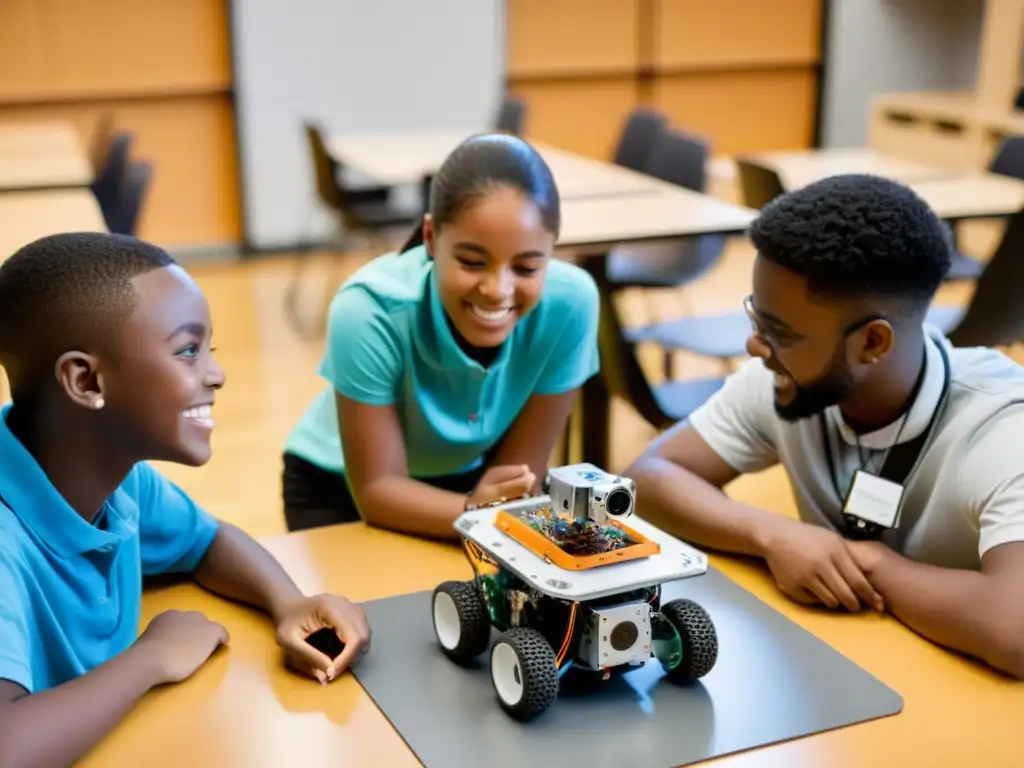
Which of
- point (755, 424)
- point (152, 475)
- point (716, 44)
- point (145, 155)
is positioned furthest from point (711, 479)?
point (716, 44)

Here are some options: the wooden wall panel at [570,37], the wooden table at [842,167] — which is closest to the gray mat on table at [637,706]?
the wooden table at [842,167]

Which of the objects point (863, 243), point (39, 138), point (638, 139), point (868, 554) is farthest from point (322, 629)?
point (39, 138)

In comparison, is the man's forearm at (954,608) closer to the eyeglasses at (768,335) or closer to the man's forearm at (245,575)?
the eyeglasses at (768,335)

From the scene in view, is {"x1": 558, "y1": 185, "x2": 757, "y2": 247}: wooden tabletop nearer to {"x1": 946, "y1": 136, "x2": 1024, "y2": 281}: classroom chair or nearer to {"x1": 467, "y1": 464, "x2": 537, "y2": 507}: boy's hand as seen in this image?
{"x1": 946, "y1": 136, "x2": 1024, "y2": 281}: classroom chair

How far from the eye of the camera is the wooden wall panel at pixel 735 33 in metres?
6.94

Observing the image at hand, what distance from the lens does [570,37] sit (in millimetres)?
6695

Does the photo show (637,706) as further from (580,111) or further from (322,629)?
(580,111)

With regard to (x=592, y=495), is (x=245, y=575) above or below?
below

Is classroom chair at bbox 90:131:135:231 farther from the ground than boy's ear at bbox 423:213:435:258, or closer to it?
closer to it

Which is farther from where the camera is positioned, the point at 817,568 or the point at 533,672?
the point at 817,568

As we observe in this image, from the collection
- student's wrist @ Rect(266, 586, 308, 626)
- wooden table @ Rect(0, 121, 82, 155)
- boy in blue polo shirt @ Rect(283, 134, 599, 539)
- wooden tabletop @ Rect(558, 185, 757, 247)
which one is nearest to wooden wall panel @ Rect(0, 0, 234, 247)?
wooden table @ Rect(0, 121, 82, 155)

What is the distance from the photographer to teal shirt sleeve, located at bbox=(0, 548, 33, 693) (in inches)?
41.6

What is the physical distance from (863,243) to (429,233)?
25.8 inches

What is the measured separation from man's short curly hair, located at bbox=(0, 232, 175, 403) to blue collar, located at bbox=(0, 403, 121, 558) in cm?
6
